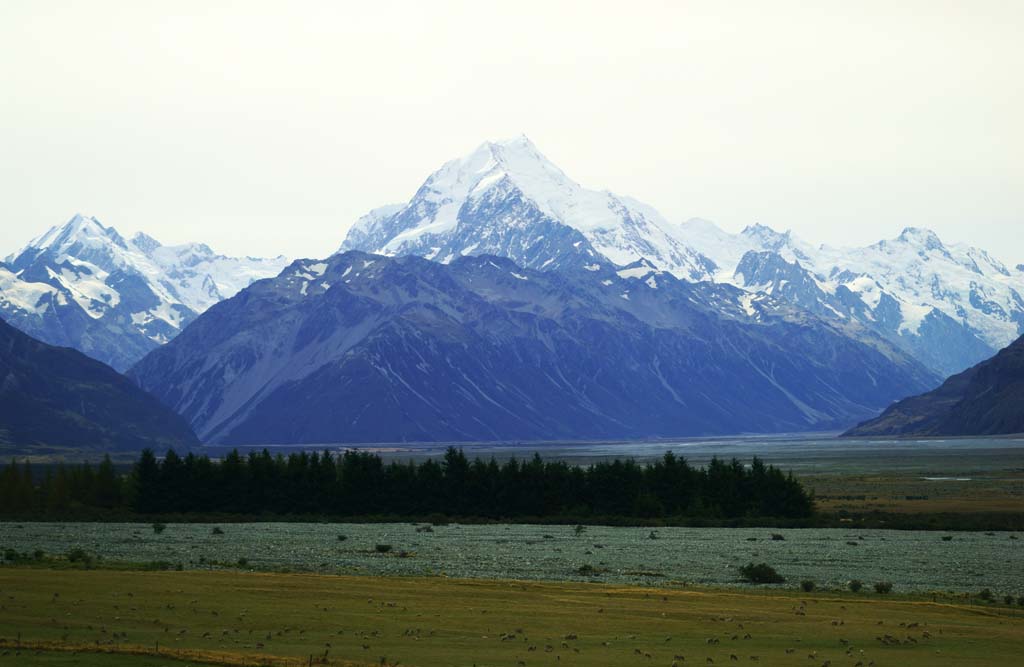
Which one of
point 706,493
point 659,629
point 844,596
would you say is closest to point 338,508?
point 706,493

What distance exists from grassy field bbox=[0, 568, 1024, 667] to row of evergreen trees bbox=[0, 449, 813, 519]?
6865 centimetres

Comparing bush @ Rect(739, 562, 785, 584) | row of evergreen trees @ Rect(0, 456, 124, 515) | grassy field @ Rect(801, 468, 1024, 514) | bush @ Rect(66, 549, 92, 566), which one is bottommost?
grassy field @ Rect(801, 468, 1024, 514)

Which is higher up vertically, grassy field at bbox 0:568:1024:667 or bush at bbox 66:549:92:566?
bush at bbox 66:549:92:566

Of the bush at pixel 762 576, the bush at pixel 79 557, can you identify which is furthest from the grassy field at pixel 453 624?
the bush at pixel 79 557

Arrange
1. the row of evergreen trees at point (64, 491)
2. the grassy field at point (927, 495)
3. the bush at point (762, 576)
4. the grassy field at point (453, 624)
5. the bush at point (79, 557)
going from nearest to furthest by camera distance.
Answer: the grassy field at point (453, 624)
the bush at point (79, 557)
the bush at point (762, 576)
the row of evergreen trees at point (64, 491)
the grassy field at point (927, 495)

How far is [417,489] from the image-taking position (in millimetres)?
131125

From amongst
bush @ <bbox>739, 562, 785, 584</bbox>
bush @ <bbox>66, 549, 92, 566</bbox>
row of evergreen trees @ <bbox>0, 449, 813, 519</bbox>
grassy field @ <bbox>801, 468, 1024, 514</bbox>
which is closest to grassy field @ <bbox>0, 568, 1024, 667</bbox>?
bush @ <bbox>739, 562, 785, 584</bbox>

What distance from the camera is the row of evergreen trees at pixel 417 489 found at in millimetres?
127812

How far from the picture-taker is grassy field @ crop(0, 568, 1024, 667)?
133ft

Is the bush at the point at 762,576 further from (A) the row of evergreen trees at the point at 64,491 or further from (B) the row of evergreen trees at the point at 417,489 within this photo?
(A) the row of evergreen trees at the point at 64,491

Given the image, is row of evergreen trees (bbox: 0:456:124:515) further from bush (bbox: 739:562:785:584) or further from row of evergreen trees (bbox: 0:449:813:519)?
bush (bbox: 739:562:785:584)

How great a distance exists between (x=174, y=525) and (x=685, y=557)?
45.0m

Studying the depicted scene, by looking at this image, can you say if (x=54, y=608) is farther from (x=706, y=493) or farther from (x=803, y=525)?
(x=706, y=493)

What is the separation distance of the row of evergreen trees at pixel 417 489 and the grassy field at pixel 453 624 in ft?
225
